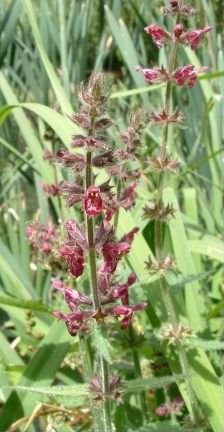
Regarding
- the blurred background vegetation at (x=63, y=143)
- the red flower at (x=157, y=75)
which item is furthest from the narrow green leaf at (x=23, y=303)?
the red flower at (x=157, y=75)

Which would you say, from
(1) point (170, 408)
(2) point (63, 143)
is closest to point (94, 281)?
(1) point (170, 408)

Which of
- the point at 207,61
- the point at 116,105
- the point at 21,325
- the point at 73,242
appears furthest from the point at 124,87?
the point at 73,242

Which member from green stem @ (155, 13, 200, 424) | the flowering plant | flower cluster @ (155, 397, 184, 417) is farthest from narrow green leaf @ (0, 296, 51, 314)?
flower cluster @ (155, 397, 184, 417)

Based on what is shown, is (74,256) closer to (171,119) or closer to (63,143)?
(171,119)

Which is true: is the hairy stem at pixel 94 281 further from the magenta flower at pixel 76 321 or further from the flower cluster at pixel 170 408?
the flower cluster at pixel 170 408

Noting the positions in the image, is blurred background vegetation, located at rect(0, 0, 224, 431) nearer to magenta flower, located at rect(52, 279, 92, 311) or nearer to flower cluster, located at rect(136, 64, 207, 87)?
flower cluster, located at rect(136, 64, 207, 87)
